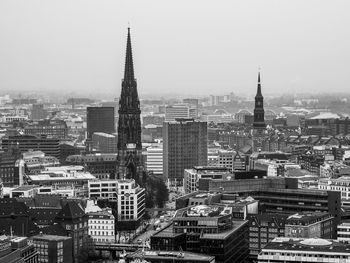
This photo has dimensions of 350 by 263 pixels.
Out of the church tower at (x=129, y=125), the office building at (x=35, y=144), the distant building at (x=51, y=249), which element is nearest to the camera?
the distant building at (x=51, y=249)

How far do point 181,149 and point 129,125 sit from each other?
755 cm

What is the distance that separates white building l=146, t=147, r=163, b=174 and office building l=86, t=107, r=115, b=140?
17.2 meters

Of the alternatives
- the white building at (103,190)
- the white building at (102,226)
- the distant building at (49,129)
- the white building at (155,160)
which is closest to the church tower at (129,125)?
the white building at (103,190)

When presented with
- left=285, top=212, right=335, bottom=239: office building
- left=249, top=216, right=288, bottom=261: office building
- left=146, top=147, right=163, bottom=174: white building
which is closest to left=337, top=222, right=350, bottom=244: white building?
left=285, top=212, right=335, bottom=239: office building

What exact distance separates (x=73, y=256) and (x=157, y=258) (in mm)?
5740

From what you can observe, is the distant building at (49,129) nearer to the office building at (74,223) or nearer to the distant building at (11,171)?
the distant building at (11,171)

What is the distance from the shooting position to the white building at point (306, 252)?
931 inches

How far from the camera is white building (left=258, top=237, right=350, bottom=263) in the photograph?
23656 millimetres

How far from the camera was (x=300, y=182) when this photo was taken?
3966cm

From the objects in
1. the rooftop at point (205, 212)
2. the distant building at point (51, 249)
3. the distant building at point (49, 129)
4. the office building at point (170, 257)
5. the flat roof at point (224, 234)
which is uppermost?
the distant building at point (49, 129)

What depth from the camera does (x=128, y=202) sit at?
3716cm

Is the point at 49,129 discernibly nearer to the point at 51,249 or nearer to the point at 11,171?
the point at 11,171

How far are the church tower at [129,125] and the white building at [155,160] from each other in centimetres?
947

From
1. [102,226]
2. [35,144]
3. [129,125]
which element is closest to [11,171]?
[129,125]
